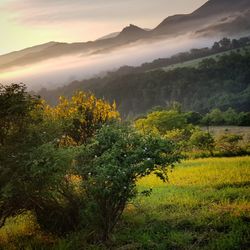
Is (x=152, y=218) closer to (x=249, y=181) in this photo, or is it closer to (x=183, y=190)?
(x=183, y=190)

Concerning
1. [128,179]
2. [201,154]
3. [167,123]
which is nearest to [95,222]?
[128,179]

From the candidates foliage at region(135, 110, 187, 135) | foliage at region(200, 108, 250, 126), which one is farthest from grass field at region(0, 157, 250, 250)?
foliage at region(200, 108, 250, 126)

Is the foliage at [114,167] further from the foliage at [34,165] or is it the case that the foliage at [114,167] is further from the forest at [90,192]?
the foliage at [34,165]

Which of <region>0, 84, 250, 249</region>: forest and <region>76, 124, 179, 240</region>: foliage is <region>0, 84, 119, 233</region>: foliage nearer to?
<region>0, 84, 250, 249</region>: forest

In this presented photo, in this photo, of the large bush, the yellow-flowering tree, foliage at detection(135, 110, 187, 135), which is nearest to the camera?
the large bush

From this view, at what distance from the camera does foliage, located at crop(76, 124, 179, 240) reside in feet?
42.8

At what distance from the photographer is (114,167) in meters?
13.0

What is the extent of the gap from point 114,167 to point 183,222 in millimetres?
3688

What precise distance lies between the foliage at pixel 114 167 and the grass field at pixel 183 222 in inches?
26.9

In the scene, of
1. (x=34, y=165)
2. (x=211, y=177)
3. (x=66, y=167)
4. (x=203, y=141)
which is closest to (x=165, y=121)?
(x=203, y=141)

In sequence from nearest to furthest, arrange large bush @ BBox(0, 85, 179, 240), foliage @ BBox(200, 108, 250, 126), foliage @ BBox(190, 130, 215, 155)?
large bush @ BBox(0, 85, 179, 240), foliage @ BBox(190, 130, 215, 155), foliage @ BBox(200, 108, 250, 126)

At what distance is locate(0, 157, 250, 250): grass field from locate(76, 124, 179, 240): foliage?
0.68 metres

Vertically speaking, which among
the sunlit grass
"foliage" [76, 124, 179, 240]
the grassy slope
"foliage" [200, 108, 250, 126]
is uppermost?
"foliage" [76, 124, 179, 240]

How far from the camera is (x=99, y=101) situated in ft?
68.1
